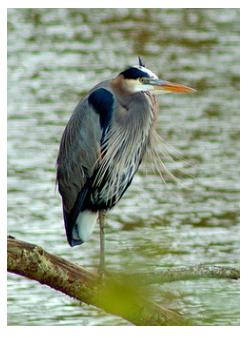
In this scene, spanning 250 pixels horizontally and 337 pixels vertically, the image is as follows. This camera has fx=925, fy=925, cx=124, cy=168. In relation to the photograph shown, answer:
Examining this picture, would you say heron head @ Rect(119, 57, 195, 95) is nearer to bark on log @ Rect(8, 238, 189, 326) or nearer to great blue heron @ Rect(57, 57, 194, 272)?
great blue heron @ Rect(57, 57, 194, 272)

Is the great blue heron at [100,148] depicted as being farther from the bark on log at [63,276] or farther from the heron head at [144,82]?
the bark on log at [63,276]

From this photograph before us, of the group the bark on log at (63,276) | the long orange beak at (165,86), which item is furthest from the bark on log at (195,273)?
the long orange beak at (165,86)

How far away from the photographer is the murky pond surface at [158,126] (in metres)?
4.13

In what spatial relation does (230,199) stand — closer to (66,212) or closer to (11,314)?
(11,314)

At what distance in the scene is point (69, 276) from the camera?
2.27m

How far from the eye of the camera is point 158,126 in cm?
556

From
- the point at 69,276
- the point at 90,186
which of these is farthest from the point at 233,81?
the point at 69,276

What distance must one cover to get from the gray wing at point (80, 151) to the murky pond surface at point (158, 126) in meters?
0.20

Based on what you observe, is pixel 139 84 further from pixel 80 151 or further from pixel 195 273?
pixel 195 273

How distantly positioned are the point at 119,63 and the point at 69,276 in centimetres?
449

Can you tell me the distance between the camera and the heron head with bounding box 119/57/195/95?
2.81 metres

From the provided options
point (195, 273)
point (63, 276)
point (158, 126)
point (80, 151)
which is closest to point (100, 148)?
point (80, 151)
